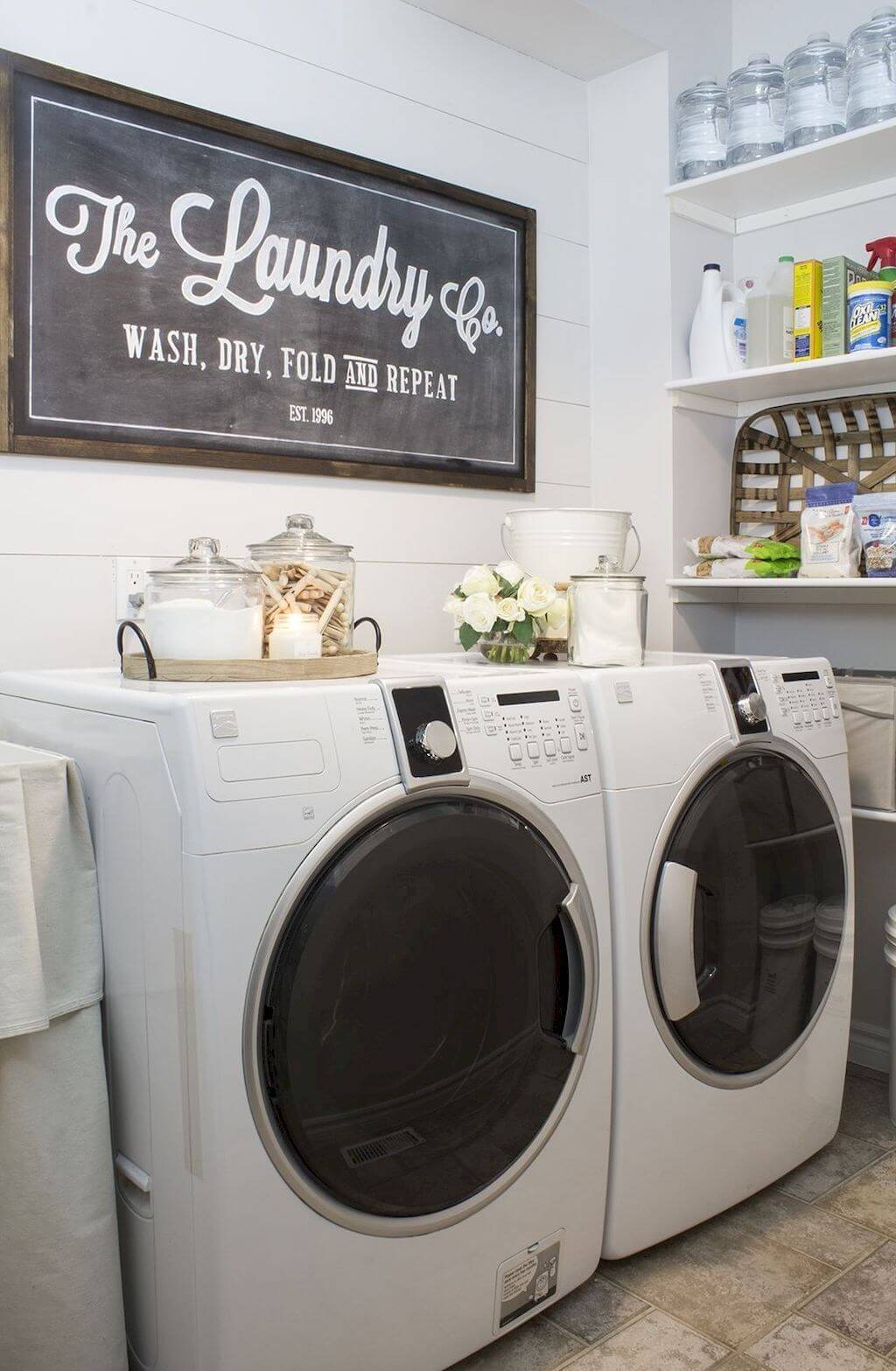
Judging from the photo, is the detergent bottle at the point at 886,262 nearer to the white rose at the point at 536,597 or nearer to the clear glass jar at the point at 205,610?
the white rose at the point at 536,597

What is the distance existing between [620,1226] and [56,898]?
1053 millimetres

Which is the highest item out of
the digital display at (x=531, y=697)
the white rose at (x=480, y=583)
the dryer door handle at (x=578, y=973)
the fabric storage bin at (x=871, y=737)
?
the white rose at (x=480, y=583)

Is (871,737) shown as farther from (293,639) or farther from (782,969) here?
(293,639)

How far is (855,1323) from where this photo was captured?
1.74m

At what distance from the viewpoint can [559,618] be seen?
2.12m

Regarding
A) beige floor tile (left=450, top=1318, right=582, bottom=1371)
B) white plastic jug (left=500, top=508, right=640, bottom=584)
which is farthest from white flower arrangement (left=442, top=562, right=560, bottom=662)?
beige floor tile (left=450, top=1318, right=582, bottom=1371)

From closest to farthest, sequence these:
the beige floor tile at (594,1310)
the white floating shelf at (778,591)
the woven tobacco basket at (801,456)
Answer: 1. the beige floor tile at (594,1310)
2. the white floating shelf at (778,591)
3. the woven tobacco basket at (801,456)

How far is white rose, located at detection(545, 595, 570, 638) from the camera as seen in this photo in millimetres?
2109

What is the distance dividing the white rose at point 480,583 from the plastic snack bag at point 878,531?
874 millimetres

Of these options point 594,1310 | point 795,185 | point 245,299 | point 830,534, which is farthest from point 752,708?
point 795,185

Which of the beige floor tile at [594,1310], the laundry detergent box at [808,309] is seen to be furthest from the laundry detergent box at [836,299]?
the beige floor tile at [594,1310]

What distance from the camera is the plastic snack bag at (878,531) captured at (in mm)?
2385

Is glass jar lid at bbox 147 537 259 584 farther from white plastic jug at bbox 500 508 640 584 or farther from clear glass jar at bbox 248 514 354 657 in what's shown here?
white plastic jug at bbox 500 508 640 584

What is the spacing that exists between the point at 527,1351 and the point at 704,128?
257 centimetres
